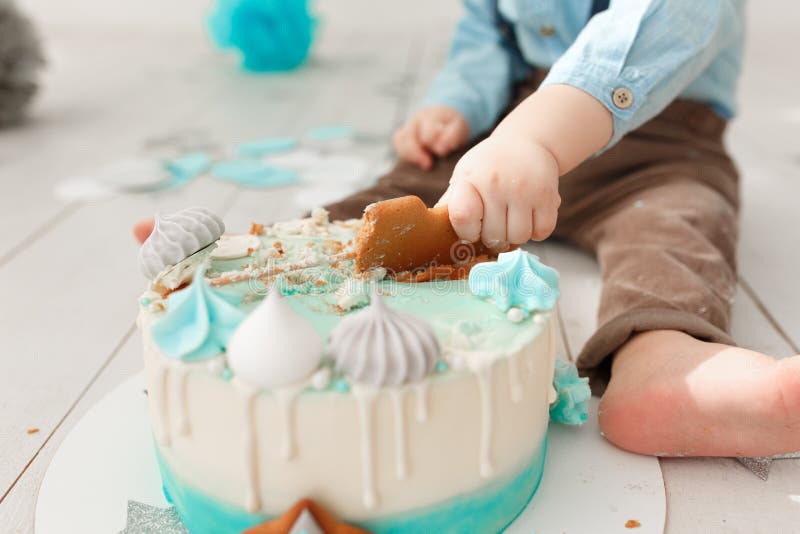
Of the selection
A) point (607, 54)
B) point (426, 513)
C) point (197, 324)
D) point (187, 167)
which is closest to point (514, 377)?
point (426, 513)

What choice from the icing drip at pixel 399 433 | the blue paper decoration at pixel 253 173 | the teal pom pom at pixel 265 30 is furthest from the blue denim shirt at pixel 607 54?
the teal pom pom at pixel 265 30

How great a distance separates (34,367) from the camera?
3.02 ft

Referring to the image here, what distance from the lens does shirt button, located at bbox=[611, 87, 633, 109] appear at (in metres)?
0.86

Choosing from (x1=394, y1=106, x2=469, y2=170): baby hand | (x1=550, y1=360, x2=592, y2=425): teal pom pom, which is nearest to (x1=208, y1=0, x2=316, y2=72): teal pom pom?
(x1=394, y1=106, x2=469, y2=170): baby hand

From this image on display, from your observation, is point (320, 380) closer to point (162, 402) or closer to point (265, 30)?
point (162, 402)

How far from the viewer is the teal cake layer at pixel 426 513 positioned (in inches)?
23.7

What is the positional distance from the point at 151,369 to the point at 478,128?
82 centimetres

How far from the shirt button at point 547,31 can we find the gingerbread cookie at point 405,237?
613mm

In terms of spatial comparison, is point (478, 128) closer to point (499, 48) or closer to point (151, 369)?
point (499, 48)


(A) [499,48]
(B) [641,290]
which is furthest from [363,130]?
(B) [641,290]

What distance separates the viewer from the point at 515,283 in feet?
2.17

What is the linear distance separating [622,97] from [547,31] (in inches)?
15.9

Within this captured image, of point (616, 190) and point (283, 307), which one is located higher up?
point (283, 307)

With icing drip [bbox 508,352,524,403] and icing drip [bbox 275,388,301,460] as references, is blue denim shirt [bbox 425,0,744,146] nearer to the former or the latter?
icing drip [bbox 508,352,524,403]
